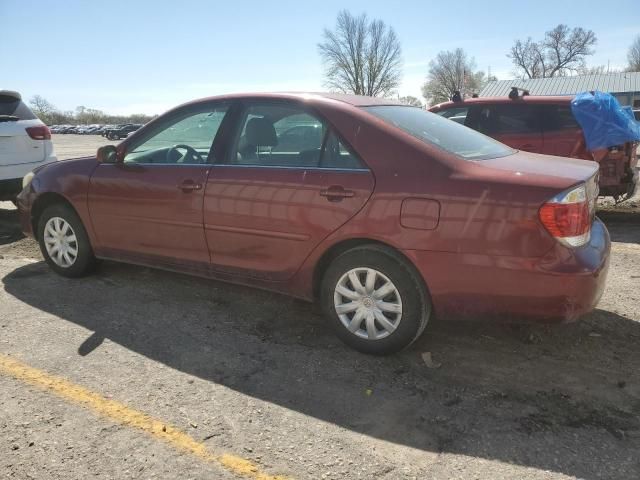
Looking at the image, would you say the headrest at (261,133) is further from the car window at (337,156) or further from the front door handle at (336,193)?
the front door handle at (336,193)

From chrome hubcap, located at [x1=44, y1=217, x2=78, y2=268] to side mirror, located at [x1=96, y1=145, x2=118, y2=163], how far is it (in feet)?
2.51

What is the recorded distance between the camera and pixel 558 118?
6.71 meters

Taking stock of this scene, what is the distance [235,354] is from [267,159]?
4.27 ft

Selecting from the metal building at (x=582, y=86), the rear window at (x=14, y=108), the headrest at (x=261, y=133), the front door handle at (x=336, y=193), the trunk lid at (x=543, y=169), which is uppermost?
the metal building at (x=582, y=86)

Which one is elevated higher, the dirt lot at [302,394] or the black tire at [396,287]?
the black tire at [396,287]

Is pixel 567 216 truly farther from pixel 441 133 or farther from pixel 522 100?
pixel 522 100

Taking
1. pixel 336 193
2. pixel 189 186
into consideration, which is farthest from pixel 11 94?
pixel 336 193

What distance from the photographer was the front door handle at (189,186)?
3.75 metres

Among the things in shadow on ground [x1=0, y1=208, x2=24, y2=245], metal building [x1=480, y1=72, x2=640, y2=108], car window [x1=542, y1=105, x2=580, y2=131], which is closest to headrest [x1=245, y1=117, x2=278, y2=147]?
shadow on ground [x1=0, y1=208, x2=24, y2=245]

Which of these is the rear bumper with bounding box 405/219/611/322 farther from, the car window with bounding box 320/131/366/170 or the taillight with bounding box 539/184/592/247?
the car window with bounding box 320/131/366/170

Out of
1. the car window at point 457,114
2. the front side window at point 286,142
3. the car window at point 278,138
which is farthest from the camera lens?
the car window at point 457,114

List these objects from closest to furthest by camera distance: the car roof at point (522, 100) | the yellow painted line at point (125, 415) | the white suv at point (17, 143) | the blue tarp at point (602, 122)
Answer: the yellow painted line at point (125, 415), the blue tarp at point (602, 122), the white suv at point (17, 143), the car roof at point (522, 100)

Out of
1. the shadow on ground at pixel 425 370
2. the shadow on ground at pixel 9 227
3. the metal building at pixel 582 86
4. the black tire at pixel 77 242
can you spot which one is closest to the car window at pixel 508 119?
the shadow on ground at pixel 425 370

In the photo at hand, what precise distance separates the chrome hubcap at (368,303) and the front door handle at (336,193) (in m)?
0.44
